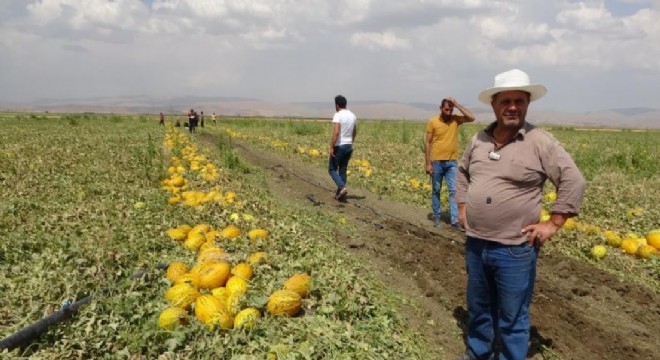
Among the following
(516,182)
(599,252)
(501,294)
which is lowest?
(599,252)

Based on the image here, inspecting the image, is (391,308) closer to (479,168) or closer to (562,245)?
(479,168)

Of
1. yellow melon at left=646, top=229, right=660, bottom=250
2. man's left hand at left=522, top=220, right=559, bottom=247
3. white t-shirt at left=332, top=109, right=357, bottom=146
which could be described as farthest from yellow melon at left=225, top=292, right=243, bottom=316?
yellow melon at left=646, top=229, right=660, bottom=250

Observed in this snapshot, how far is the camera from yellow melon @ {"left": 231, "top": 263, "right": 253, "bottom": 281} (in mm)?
4523

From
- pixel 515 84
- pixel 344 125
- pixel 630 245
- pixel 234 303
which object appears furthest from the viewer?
pixel 344 125

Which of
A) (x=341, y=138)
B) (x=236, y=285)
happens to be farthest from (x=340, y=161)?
(x=236, y=285)

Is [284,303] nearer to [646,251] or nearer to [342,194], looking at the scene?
[646,251]

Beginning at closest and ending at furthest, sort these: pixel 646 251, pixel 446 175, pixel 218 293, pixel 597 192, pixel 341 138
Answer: pixel 218 293, pixel 646 251, pixel 446 175, pixel 341 138, pixel 597 192

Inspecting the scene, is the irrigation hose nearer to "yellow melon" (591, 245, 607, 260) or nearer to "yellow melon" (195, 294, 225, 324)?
"yellow melon" (195, 294, 225, 324)

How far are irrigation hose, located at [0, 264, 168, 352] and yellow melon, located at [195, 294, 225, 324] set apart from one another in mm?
900

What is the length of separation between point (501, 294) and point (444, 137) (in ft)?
14.8

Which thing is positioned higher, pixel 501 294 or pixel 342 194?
pixel 501 294

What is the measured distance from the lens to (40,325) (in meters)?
3.44

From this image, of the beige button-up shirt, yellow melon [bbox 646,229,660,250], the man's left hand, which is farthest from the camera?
yellow melon [bbox 646,229,660,250]

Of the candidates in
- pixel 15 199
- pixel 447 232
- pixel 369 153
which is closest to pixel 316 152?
pixel 369 153
